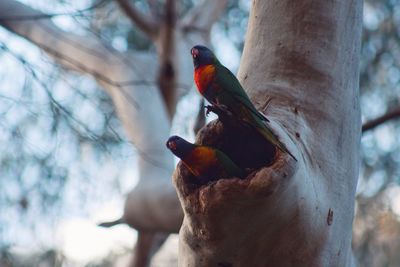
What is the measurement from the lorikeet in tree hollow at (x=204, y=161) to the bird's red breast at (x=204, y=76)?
0.64 feet

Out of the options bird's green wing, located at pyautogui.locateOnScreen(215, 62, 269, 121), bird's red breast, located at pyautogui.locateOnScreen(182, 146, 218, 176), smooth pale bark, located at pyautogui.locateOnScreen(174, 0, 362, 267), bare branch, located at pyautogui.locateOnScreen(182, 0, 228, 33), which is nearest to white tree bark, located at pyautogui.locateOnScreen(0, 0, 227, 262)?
bare branch, located at pyautogui.locateOnScreen(182, 0, 228, 33)

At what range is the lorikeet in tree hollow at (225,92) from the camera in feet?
5.03

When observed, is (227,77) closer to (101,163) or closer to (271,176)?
(271,176)

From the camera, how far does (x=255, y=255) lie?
1.58m

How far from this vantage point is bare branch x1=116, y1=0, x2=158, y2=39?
5.24m

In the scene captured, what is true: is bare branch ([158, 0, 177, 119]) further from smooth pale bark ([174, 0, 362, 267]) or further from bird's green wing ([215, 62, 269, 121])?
bird's green wing ([215, 62, 269, 121])

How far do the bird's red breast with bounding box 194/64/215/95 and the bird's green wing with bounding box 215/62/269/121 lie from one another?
0.06ft

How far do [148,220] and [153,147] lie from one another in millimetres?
526

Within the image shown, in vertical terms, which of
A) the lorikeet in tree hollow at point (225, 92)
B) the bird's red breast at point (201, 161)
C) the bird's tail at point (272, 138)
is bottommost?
the bird's red breast at point (201, 161)


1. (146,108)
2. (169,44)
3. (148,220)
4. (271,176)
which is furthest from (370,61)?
(271,176)

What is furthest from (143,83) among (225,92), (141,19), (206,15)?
(206,15)

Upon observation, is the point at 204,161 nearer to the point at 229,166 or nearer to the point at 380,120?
the point at 229,166

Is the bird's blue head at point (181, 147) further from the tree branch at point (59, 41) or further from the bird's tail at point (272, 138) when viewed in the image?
the tree branch at point (59, 41)

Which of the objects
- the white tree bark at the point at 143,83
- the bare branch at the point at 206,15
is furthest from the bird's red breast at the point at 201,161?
the bare branch at the point at 206,15
